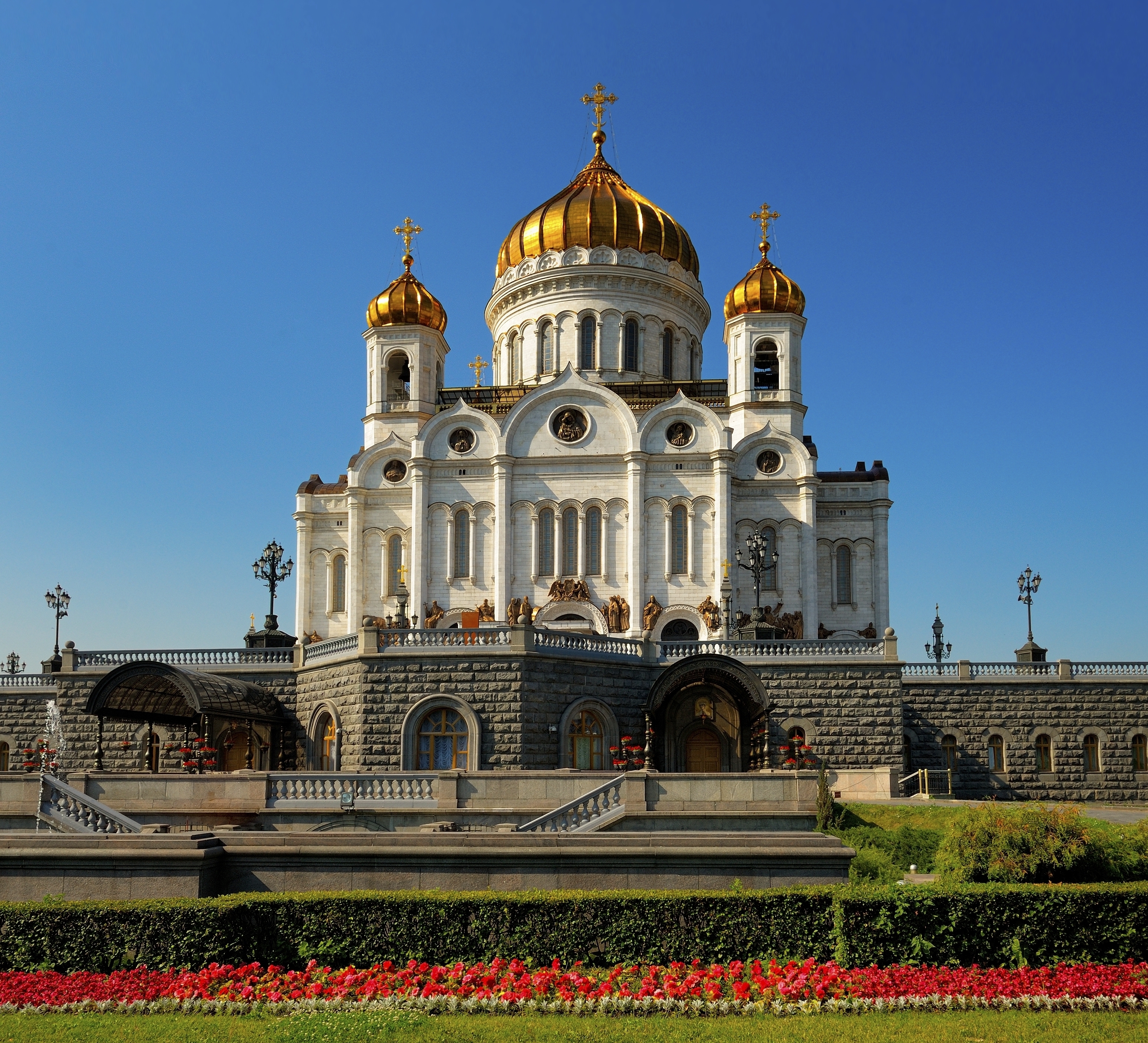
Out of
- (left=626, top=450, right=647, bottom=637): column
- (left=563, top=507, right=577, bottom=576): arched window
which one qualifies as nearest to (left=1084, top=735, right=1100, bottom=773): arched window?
(left=626, top=450, right=647, bottom=637): column

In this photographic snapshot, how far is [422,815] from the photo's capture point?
2316 centimetres

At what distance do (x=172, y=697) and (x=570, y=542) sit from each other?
16.3 meters

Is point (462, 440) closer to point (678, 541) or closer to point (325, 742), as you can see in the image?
point (678, 541)

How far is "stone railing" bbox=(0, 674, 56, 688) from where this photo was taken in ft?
125

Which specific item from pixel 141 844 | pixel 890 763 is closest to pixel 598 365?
pixel 890 763

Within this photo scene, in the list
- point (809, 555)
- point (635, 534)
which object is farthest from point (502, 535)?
point (809, 555)

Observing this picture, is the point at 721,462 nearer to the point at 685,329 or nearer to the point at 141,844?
the point at 685,329

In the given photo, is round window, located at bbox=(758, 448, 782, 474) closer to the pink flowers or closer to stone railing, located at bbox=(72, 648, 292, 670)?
stone railing, located at bbox=(72, 648, 292, 670)

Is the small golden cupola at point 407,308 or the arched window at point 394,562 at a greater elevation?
the small golden cupola at point 407,308

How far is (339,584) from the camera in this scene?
47656 millimetres

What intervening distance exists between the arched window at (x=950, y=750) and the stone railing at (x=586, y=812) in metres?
18.2

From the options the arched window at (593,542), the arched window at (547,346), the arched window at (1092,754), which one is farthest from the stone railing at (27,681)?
the arched window at (1092,754)

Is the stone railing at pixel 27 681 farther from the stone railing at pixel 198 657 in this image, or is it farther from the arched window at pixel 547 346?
the arched window at pixel 547 346

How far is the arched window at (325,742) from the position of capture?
32.3 meters
